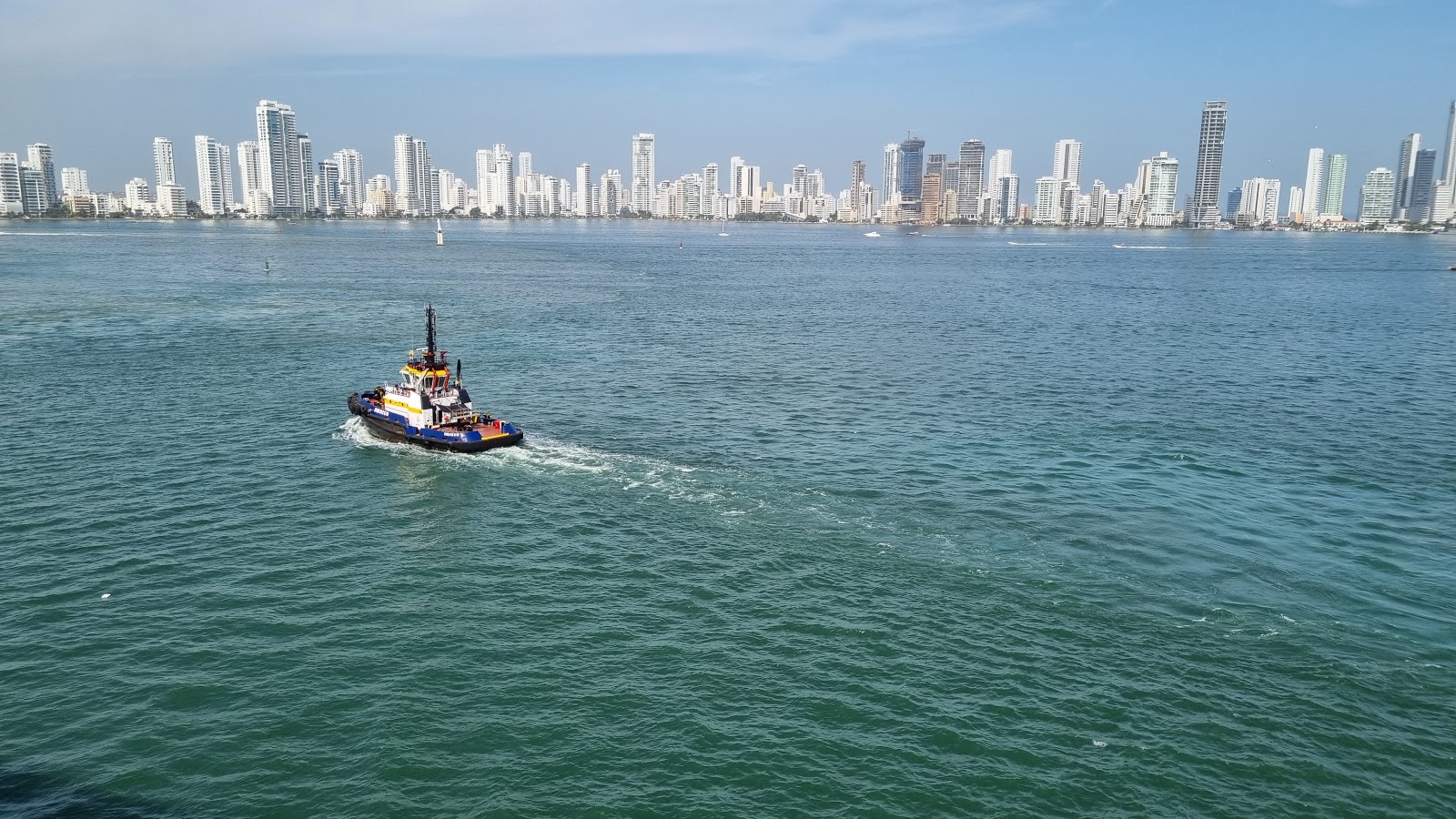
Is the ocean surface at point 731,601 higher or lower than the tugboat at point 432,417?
lower

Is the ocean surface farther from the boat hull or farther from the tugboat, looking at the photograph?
the tugboat

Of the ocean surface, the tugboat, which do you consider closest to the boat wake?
the ocean surface

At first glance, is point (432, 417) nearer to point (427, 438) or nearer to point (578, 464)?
point (427, 438)

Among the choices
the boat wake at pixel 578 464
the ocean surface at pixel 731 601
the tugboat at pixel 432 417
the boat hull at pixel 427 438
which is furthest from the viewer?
the tugboat at pixel 432 417

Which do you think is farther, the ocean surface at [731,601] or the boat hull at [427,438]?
the boat hull at [427,438]

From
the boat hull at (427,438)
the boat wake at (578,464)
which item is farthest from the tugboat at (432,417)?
the boat wake at (578,464)

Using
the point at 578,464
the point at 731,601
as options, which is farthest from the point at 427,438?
the point at 731,601

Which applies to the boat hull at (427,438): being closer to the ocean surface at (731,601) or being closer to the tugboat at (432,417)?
the tugboat at (432,417)
